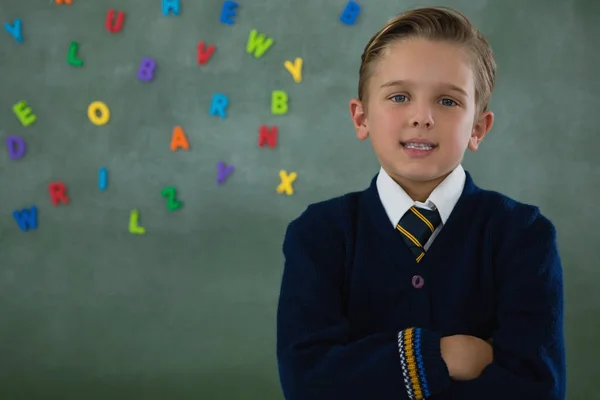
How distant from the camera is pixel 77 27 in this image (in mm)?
2971

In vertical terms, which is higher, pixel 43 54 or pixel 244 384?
pixel 43 54

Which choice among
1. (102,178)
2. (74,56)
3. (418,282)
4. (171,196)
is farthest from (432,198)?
(74,56)

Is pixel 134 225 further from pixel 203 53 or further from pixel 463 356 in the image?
pixel 463 356

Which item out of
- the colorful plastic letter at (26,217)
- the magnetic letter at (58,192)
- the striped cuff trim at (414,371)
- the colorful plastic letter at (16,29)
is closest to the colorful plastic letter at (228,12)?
the colorful plastic letter at (16,29)

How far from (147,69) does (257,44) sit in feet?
1.43

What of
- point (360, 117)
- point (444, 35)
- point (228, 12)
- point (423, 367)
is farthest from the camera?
point (228, 12)

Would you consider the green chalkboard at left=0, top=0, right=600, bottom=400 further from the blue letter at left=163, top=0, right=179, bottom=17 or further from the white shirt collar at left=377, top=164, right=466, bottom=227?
the white shirt collar at left=377, top=164, right=466, bottom=227

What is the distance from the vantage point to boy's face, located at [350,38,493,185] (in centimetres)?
110

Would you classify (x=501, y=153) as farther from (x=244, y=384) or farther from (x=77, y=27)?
(x=77, y=27)

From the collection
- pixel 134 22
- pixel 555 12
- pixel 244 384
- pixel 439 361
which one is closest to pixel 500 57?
pixel 555 12

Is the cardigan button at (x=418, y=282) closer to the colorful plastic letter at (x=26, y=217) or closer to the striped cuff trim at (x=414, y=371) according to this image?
the striped cuff trim at (x=414, y=371)

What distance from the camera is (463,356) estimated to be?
104 cm

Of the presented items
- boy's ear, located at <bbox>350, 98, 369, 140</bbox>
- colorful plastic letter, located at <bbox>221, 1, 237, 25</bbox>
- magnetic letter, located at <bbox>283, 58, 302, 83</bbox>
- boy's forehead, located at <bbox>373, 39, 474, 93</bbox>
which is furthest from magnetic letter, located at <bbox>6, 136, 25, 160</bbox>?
boy's forehead, located at <bbox>373, 39, 474, 93</bbox>

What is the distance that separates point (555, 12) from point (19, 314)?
94.9 inches
